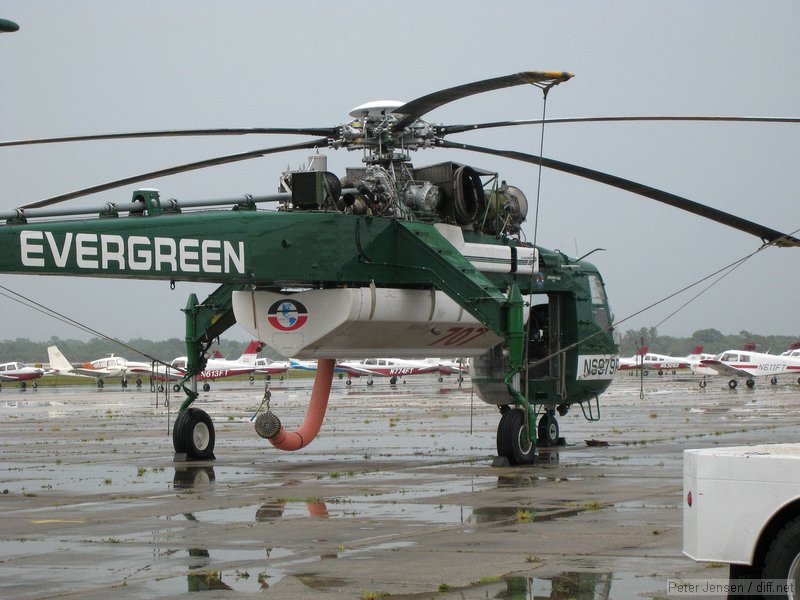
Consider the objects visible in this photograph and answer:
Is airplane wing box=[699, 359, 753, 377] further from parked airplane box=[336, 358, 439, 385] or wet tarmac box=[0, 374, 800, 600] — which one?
wet tarmac box=[0, 374, 800, 600]

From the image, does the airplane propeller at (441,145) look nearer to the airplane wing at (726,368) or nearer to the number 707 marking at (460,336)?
the number 707 marking at (460,336)

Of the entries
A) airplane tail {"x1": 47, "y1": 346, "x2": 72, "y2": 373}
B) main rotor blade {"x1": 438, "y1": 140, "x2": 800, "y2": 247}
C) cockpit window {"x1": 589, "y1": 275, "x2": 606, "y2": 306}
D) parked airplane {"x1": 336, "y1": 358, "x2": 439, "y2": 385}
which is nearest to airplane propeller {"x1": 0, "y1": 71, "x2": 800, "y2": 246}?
main rotor blade {"x1": 438, "y1": 140, "x2": 800, "y2": 247}

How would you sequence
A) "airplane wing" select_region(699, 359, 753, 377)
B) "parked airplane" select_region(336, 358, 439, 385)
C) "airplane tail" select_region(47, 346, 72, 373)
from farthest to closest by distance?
"airplane tail" select_region(47, 346, 72, 373) < "parked airplane" select_region(336, 358, 439, 385) < "airplane wing" select_region(699, 359, 753, 377)

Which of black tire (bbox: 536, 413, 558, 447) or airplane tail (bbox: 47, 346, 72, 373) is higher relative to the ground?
airplane tail (bbox: 47, 346, 72, 373)

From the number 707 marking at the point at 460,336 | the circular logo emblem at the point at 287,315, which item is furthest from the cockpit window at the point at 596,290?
the circular logo emblem at the point at 287,315

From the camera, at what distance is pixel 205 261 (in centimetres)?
1599

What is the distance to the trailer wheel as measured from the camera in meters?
6.26

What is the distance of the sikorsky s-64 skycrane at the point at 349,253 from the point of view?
50.4ft

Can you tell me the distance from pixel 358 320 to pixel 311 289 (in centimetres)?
91

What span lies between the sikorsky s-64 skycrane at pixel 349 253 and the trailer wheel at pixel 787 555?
869 centimetres

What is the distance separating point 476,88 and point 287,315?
5.48m

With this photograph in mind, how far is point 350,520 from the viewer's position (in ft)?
36.5

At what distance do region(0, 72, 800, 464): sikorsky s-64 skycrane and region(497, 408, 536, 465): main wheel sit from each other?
0.8 inches

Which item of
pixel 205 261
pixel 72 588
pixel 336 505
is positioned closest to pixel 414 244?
pixel 205 261
